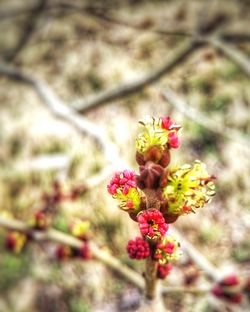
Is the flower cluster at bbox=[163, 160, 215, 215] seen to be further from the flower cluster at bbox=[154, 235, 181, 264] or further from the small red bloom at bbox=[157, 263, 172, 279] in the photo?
the small red bloom at bbox=[157, 263, 172, 279]

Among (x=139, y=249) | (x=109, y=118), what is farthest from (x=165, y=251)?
(x=109, y=118)

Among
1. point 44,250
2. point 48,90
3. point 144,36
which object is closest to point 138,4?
point 144,36

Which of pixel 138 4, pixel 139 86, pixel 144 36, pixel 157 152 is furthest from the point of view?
pixel 138 4

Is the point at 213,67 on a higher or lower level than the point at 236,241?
higher

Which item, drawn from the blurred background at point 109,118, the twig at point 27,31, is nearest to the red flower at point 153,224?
the blurred background at point 109,118

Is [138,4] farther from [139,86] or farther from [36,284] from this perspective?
[36,284]
